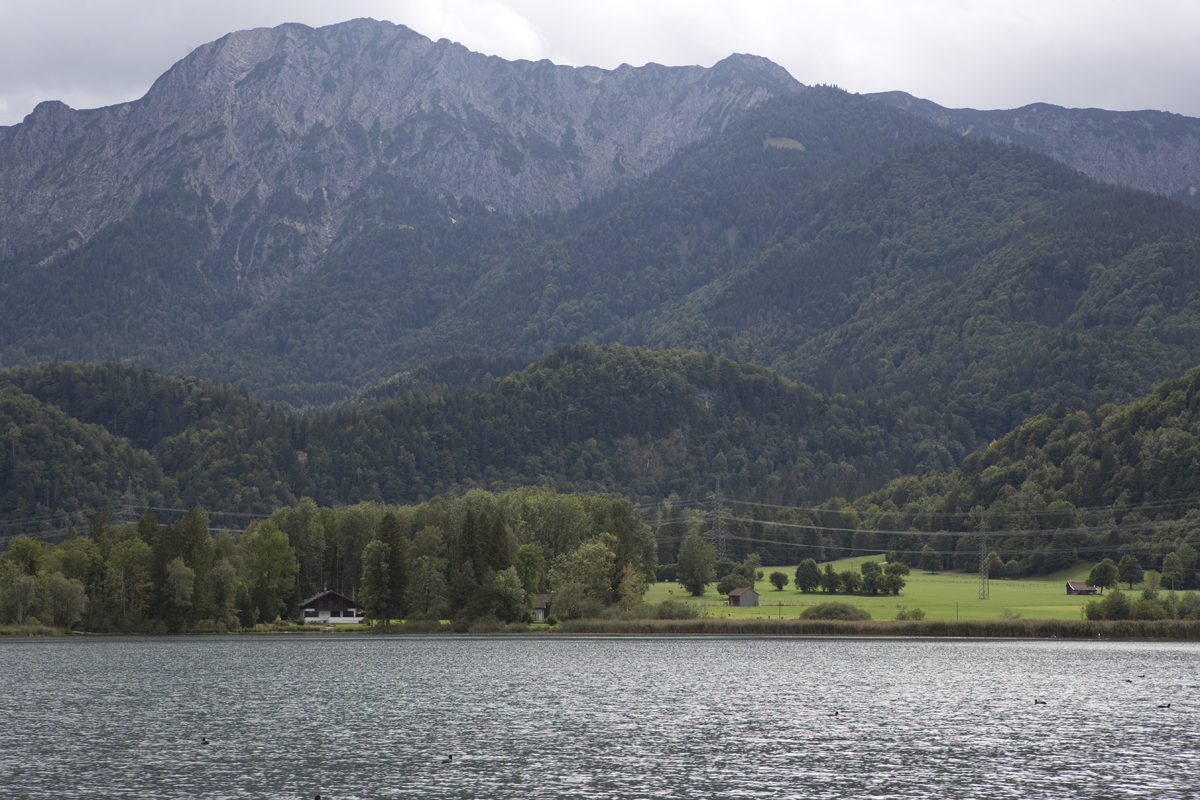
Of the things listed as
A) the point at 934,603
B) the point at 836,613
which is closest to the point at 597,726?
the point at 836,613

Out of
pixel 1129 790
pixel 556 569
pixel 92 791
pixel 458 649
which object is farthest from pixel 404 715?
pixel 556 569

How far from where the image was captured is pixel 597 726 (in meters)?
74.4

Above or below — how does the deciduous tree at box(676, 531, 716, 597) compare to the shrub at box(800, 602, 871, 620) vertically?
above

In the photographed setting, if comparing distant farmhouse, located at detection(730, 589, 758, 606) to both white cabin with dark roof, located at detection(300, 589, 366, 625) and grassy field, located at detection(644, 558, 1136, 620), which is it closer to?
grassy field, located at detection(644, 558, 1136, 620)

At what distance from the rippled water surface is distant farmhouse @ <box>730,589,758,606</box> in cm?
4712

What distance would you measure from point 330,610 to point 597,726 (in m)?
113

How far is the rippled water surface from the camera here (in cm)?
5512

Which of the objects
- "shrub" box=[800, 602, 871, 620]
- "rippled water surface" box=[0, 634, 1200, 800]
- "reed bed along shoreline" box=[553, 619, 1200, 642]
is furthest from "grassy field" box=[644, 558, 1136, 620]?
"rippled water surface" box=[0, 634, 1200, 800]

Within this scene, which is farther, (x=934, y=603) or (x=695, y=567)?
(x=695, y=567)

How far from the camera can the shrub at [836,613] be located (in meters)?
161

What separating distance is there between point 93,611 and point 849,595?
11676cm

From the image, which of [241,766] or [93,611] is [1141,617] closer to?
[241,766]

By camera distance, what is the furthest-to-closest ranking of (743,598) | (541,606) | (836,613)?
(743,598) < (541,606) < (836,613)

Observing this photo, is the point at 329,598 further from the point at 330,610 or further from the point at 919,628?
the point at 919,628
